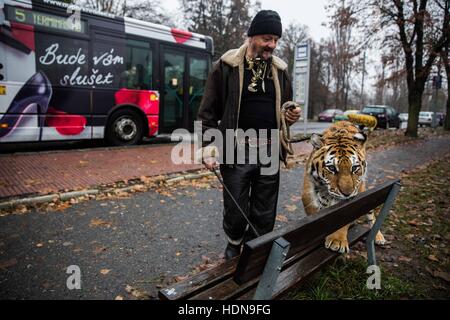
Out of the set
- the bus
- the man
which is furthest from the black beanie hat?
the bus

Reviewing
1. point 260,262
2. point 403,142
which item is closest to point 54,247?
point 260,262

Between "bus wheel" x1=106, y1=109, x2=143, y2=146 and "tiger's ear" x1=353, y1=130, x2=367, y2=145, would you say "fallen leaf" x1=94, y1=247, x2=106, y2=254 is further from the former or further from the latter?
"bus wheel" x1=106, y1=109, x2=143, y2=146

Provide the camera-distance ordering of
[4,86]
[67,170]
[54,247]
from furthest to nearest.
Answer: [4,86]
[67,170]
[54,247]

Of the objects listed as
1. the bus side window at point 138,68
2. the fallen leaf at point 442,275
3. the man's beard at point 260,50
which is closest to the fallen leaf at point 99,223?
the man's beard at point 260,50

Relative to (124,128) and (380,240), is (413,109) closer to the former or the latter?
(124,128)

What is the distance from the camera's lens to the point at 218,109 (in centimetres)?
277

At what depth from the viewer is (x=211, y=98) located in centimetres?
265

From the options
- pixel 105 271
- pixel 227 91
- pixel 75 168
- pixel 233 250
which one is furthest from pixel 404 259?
pixel 75 168

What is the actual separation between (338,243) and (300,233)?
124 centimetres

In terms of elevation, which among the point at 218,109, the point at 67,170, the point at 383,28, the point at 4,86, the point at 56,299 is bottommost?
the point at 56,299

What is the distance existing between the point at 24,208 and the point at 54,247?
4.45ft

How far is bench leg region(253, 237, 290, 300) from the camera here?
5.12ft

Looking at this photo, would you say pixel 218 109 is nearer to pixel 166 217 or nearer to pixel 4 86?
pixel 166 217

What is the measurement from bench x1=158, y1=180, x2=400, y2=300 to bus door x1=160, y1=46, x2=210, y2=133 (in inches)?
321
